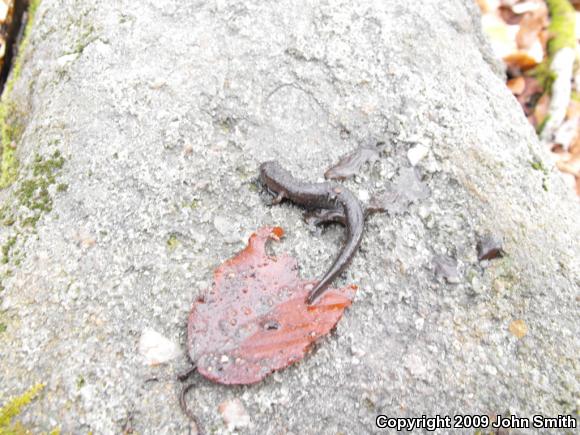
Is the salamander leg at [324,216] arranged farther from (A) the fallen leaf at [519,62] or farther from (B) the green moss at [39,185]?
(A) the fallen leaf at [519,62]

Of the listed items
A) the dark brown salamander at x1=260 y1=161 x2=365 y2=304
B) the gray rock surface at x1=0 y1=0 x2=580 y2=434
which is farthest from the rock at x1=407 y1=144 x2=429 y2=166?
the dark brown salamander at x1=260 y1=161 x2=365 y2=304

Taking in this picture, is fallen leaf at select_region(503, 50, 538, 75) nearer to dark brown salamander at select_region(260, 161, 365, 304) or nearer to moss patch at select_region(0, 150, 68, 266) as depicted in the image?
dark brown salamander at select_region(260, 161, 365, 304)

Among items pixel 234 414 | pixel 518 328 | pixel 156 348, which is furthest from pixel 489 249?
pixel 156 348

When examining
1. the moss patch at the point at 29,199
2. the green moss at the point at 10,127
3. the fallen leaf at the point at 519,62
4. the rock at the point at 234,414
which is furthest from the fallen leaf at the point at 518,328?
the fallen leaf at the point at 519,62

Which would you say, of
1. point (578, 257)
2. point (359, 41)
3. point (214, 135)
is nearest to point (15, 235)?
point (214, 135)

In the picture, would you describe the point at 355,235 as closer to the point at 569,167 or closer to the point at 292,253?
the point at 292,253

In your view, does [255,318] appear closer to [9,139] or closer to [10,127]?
[9,139]
